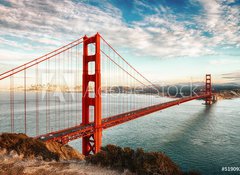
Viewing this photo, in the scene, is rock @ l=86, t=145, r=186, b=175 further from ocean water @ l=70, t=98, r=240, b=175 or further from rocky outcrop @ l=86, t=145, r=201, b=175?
ocean water @ l=70, t=98, r=240, b=175

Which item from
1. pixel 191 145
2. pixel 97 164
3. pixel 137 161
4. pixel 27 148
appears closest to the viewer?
pixel 137 161

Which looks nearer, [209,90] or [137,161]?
[137,161]

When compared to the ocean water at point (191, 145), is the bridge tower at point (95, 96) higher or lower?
higher

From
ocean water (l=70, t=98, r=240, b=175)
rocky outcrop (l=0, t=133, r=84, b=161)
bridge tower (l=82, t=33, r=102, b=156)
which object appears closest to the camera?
rocky outcrop (l=0, t=133, r=84, b=161)

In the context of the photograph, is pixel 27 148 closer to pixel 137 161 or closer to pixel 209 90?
pixel 137 161

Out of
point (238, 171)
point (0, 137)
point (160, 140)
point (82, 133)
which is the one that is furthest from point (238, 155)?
point (0, 137)

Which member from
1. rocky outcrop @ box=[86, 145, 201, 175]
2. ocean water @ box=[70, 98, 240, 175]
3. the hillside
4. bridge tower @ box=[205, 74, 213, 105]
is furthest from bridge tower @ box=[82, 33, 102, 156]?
bridge tower @ box=[205, 74, 213, 105]

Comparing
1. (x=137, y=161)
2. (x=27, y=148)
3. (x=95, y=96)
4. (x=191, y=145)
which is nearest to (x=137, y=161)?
(x=137, y=161)

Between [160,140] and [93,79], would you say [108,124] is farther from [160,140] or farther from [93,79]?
[160,140]

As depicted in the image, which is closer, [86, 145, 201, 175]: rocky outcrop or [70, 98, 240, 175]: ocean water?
[86, 145, 201, 175]: rocky outcrop

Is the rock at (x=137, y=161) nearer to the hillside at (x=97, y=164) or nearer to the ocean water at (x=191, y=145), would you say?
the hillside at (x=97, y=164)

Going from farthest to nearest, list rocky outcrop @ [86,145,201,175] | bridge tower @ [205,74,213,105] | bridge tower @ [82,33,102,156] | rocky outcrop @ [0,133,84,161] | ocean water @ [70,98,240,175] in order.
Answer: bridge tower @ [205,74,213,105] < bridge tower @ [82,33,102,156] < ocean water @ [70,98,240,175] < rocky outcrop @ [0,133,84,161] < rocky outcrop @ [86,145,201,175]

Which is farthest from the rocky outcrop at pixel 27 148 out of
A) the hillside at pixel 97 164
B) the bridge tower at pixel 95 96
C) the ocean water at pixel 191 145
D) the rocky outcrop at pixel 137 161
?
the ocean water at pixel 191 145
